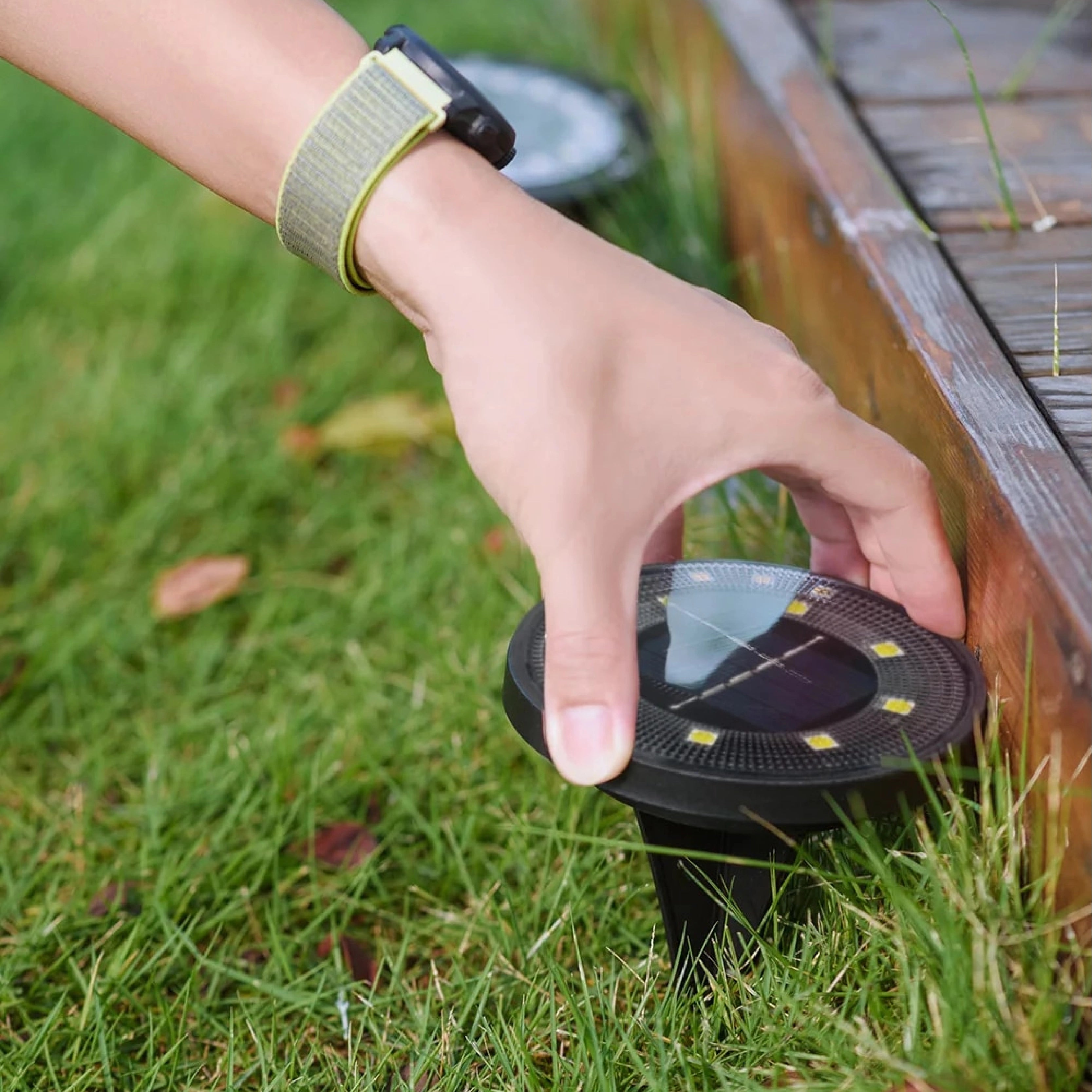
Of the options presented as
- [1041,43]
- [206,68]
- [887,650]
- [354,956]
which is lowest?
[1041,43]

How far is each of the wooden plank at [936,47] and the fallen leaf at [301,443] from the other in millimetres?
1188

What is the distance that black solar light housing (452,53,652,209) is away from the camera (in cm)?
291

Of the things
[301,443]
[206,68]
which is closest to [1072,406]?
[206,68]

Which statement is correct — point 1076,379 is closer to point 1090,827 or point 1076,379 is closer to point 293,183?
point 1090,827

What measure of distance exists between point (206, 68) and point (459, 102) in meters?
0.25

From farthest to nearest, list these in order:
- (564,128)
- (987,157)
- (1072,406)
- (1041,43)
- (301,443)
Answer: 1. (564,128)
2. (301,443)
3. (1041,43)
4. (987,157)
5. (1072,406)

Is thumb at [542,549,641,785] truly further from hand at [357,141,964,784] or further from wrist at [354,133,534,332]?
wrist at [354,133,534,332]

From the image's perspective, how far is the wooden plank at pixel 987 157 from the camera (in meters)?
2.03

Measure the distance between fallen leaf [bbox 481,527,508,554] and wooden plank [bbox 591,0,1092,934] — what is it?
58cm

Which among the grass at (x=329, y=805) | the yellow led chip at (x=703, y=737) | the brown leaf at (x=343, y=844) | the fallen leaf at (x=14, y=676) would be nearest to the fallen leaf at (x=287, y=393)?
the grass at (x=329, y=805)

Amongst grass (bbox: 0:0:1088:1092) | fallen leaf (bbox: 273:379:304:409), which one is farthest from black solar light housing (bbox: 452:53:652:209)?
fallen leaf (bbox: 273:379:304:409)

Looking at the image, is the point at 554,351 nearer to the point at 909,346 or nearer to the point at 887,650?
the point at 887,650

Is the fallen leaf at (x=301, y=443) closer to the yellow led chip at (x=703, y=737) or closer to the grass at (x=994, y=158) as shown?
the grass at (x=994, y=158)

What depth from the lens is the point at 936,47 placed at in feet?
8.53
